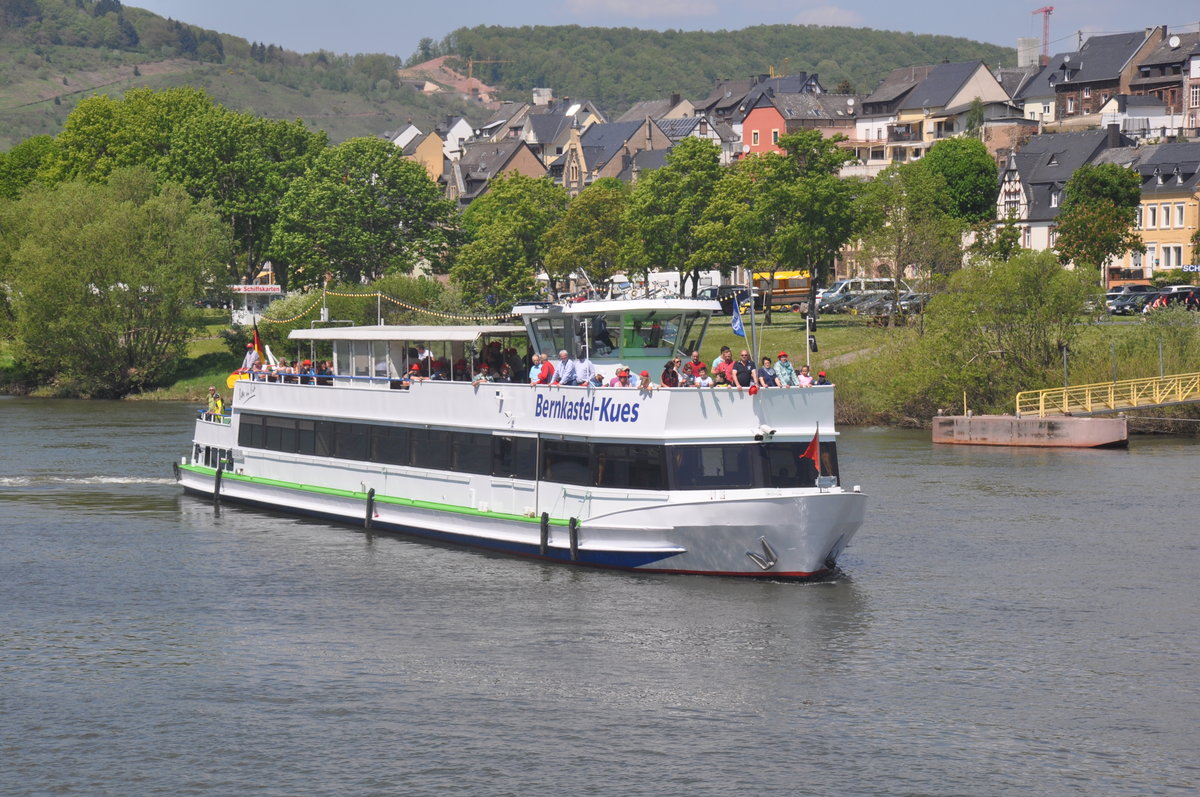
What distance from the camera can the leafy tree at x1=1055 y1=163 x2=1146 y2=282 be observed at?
97.6 metres

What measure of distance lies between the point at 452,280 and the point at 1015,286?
45.8 meters

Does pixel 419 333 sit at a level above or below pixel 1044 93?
below

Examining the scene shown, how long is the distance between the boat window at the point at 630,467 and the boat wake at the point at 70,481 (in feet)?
73.1

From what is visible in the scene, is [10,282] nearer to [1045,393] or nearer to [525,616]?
[1045,393]

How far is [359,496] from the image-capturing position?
38.9 meters

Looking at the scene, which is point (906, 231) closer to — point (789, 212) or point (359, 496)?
point (789, 212)

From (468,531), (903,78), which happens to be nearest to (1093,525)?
(468,531)

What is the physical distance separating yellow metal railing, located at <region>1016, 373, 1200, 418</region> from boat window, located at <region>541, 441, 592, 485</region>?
32856 millimetres

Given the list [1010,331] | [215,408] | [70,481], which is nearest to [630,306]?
[215,408]

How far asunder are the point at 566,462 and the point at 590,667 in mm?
7564

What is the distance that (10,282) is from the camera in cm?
8862

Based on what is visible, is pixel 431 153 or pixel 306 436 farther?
pixel 431 153

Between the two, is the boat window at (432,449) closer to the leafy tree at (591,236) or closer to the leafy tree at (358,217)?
the leafy tree at (358,217)

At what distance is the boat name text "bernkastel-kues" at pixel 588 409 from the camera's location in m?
31.0
